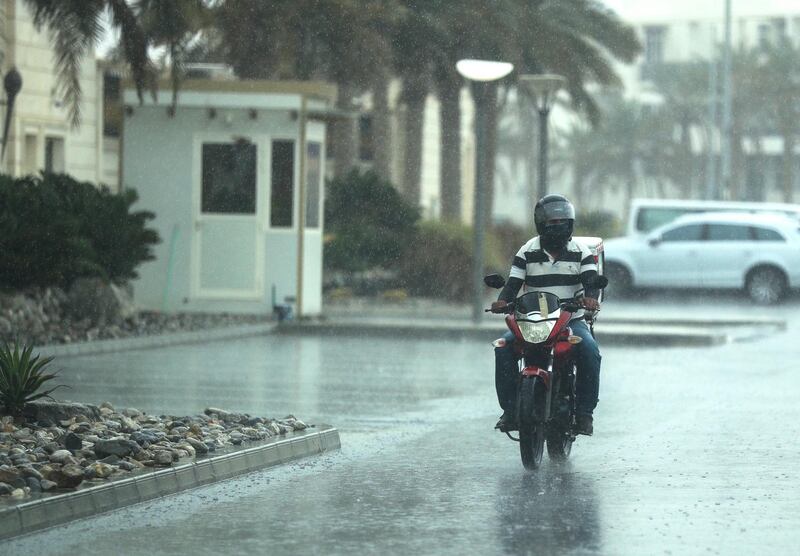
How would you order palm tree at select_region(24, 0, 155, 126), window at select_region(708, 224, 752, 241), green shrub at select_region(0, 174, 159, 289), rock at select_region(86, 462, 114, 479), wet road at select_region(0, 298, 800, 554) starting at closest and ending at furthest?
wet road at select_region(0, 298, 800, 554)
rock at select_region(86, 462, 114, 479)
green shrub at select_region(0, 174, 159, 289)
palm tree at select_region(24, 0, 155, 126)
window at select_region(708, 224, 752, 241)

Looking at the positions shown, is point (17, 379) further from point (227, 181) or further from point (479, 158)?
point (227, 181)

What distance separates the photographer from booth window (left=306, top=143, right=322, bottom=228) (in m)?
23.0

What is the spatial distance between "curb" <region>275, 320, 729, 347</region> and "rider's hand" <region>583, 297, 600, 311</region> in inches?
446

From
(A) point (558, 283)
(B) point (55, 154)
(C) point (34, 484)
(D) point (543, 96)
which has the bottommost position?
(C) point (34, 484)

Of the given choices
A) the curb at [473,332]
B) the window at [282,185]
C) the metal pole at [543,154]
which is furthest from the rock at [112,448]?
the window at [282,185]

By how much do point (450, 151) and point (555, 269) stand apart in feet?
90.8

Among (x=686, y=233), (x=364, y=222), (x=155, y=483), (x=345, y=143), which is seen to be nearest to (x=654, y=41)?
(x=345, y=143)

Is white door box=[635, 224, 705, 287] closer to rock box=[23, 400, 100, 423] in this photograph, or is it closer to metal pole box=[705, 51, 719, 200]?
rock box=[23, 400, 100, 423]

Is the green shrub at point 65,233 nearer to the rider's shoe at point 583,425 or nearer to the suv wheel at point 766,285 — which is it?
the rider's shoe at point 583,425

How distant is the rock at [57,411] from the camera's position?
32.2ft

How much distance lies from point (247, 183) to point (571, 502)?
15301 millimetres

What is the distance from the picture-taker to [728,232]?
A: 31.8 meters

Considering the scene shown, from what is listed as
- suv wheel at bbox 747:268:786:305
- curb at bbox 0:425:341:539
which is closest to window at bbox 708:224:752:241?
suv wheel at bbox 747:268:786:305

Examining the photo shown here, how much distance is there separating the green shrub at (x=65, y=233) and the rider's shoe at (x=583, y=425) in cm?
988
